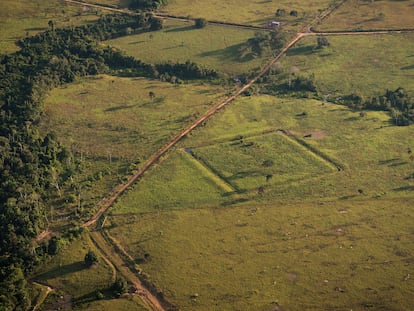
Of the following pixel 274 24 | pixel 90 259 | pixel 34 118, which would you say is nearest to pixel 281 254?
pixel 90 259

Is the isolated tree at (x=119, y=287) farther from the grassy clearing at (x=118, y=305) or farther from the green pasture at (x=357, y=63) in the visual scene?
the green pasture at (x=357, y=63)

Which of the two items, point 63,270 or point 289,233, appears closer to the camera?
point 63,270

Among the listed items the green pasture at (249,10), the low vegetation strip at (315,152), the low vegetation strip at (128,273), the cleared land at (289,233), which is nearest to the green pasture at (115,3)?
the green pasture at (249,10)

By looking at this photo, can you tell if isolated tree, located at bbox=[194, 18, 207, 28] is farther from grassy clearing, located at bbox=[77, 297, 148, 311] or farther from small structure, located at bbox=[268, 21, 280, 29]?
grassy clearing, located at bbox=[77, 297, 148, 311]

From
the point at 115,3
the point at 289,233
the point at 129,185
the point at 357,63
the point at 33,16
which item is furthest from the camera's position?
the point at 115,3

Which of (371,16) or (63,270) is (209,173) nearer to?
(63,270)

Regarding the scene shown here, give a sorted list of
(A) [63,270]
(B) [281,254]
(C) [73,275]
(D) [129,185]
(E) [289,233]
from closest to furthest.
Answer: (C) [73,275] → (A) [63,270] → (B) [281,254] → (E) [289,233] → (D) [129,185]
